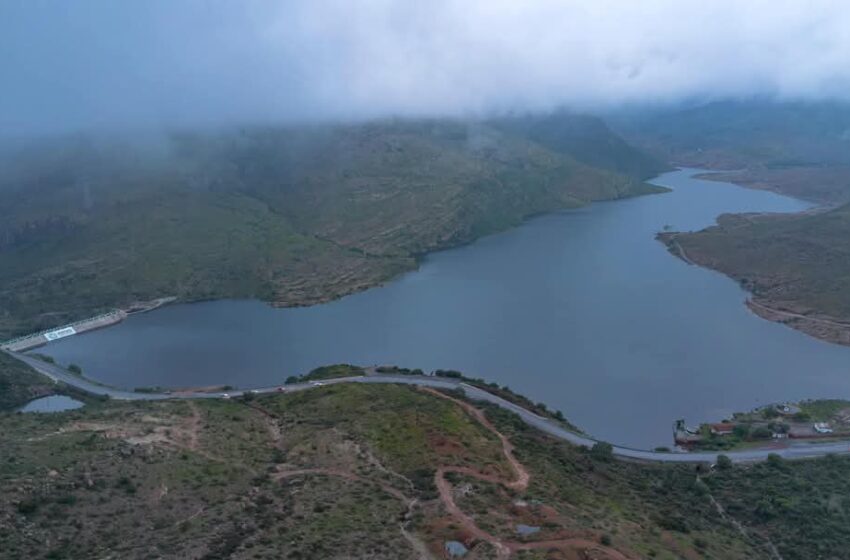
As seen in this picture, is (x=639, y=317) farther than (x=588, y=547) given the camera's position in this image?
Yes

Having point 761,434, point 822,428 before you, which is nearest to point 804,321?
point 822,428

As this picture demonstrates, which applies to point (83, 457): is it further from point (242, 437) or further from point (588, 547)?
point (588, 547)

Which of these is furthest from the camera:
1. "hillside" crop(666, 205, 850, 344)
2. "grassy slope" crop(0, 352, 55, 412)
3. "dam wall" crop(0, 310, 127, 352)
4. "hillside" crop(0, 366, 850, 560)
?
"hillside" crop(666, 205, 850, 344)

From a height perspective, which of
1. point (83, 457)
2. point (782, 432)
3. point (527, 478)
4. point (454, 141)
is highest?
point (454, 141)

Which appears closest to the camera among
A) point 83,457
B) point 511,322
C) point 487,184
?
point 83,457

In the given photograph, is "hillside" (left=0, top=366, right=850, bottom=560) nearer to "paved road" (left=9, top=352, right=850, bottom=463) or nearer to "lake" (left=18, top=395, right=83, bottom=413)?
"paved road" (left=9, top=352, right=850, bottom=463)

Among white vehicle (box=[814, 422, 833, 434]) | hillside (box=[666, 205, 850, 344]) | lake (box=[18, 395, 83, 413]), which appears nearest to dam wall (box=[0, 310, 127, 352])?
lake (box=[18, 395, 83, 413])

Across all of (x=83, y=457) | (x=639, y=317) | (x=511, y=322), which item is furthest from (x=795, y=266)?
(x=83, y=457)
